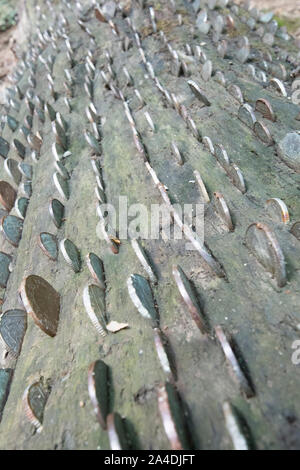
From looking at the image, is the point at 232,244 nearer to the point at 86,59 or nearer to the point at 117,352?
the point at 117,352

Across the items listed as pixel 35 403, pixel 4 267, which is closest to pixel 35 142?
pixel 4 267

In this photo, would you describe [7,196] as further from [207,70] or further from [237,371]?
[237,371]

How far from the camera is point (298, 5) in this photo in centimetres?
1034

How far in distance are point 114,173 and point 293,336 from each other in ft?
8.13

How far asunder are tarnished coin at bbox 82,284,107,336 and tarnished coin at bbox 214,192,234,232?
3.70 feet

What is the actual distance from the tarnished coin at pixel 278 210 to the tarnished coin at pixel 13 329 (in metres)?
2.21

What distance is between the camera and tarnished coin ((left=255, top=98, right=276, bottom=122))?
3547 mm

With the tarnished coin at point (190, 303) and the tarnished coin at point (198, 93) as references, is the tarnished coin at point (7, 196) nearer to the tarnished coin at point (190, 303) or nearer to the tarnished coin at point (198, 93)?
the tarnished coin at point (198, 93)

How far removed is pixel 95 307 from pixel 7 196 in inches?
104

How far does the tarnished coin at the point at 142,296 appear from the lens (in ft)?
7.06

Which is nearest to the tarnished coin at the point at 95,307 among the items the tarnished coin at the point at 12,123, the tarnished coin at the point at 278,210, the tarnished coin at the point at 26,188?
the tarnished coin at the point at 278,210

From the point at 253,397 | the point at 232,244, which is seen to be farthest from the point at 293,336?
the point at 232,244

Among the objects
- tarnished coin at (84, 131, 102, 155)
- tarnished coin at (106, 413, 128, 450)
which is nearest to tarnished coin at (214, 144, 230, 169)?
tarnished coin at (84, 131, 102, 155)

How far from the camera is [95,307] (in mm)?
2363
